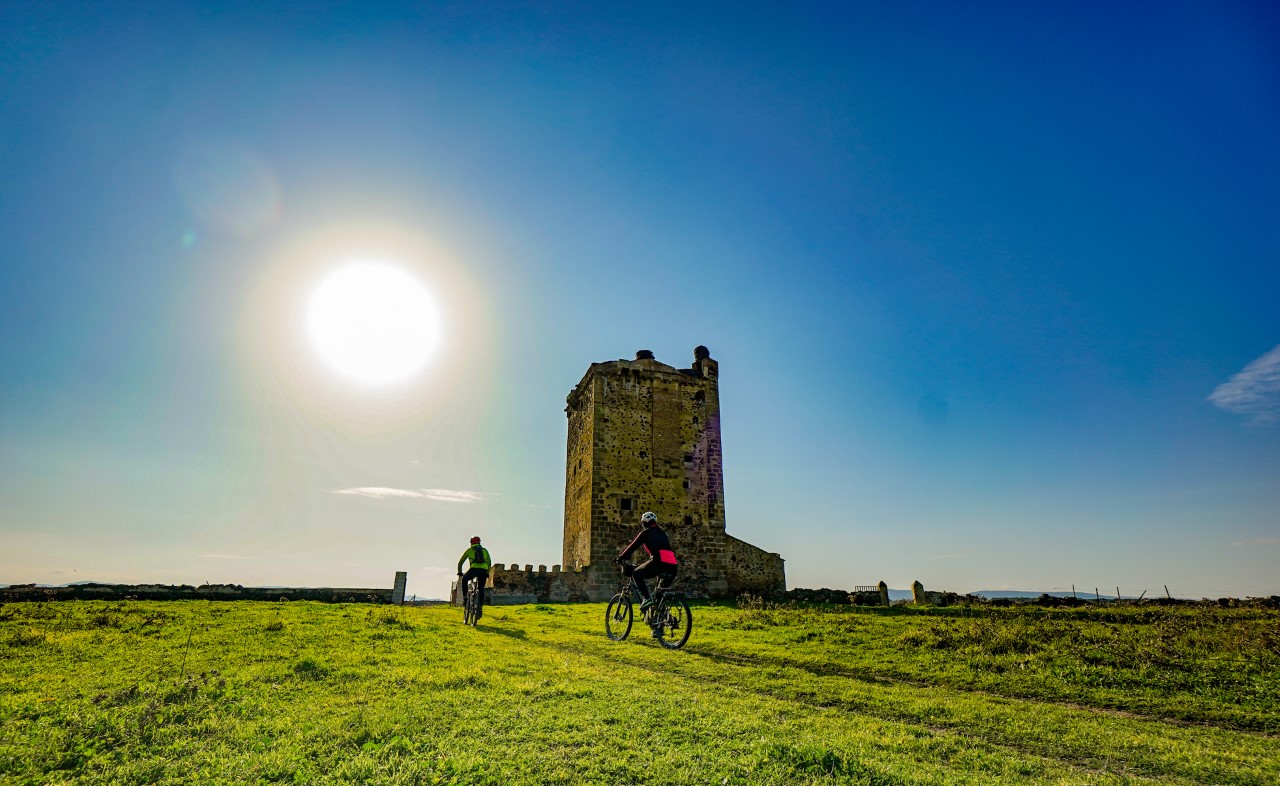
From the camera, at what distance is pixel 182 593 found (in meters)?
27.2

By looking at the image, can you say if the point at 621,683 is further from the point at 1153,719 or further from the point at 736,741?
the point at 1153,719

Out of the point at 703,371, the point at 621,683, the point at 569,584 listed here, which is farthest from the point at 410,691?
the point at 703,371

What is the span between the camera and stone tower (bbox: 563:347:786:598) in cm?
3797

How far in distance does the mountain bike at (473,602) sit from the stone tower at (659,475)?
16777 millimetres

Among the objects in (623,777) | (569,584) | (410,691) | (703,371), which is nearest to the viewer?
(623,777)

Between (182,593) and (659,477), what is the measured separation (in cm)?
2459

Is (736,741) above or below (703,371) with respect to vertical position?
below

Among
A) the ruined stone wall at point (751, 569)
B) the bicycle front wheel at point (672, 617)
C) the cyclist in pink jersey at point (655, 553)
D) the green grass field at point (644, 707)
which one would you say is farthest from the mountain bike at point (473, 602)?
the ruined stone wall at point (751, 569)

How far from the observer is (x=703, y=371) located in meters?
43.3

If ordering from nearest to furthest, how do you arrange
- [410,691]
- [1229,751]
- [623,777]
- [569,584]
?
[623,777] < [1229,751] < [410,691] < [569,584]

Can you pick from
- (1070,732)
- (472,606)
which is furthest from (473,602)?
(1070,732)

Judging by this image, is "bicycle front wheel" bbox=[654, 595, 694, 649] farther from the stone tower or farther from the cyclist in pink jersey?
the stone tower

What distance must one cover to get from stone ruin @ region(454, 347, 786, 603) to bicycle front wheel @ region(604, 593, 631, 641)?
20652 millimetres

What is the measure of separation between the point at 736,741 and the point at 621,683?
315cm
